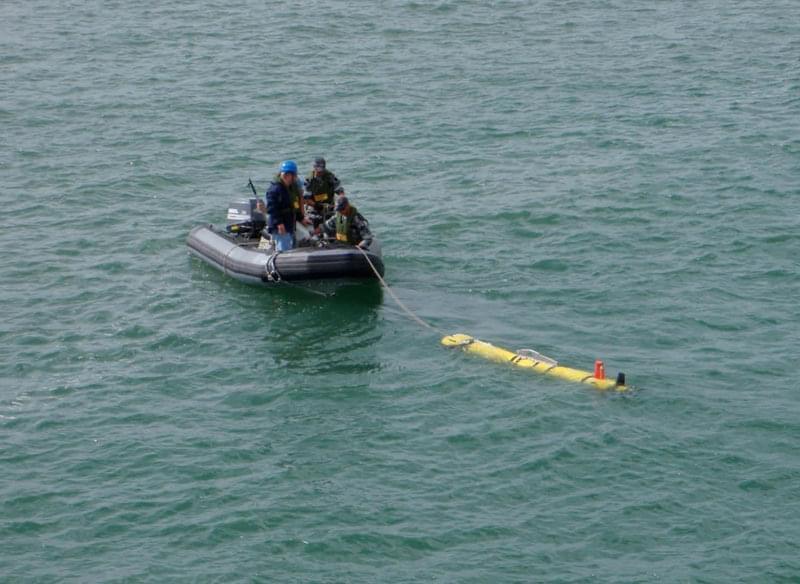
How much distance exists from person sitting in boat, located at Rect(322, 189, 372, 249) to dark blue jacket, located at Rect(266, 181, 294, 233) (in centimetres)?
86

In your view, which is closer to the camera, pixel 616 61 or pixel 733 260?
pixel 733 260

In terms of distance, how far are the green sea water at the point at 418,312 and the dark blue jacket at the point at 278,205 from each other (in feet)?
3.98

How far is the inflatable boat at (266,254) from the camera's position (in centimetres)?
2355

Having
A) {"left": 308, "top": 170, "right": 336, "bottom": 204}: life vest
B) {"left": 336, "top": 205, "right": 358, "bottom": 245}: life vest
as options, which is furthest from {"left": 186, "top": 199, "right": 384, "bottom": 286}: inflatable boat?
{"left": 308, "top": 170, "right": 336, "bottom": 204}: life vest

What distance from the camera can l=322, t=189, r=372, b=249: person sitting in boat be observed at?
77.9ft

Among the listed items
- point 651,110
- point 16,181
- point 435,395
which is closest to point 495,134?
point 651,110

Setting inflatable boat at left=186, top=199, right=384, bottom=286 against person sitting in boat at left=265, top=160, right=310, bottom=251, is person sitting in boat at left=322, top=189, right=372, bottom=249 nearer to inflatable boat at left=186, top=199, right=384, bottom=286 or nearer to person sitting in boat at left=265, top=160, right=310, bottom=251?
inflatable boat at left=186, top=199, right=384, bottom=286

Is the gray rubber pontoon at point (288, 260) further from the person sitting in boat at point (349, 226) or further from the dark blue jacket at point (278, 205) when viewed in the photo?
the dark blue jacket at point (278, 205)

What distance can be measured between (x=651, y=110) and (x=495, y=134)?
3897mm

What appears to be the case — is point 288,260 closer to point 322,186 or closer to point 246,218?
point 322,186

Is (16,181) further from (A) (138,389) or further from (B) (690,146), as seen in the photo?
(B) (690,146)

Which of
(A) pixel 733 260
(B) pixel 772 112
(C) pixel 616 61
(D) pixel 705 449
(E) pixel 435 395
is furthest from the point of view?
(C) pixel 616 61

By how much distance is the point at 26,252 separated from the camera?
26.7 metres

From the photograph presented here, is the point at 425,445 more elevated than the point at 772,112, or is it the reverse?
the point at 772,112
